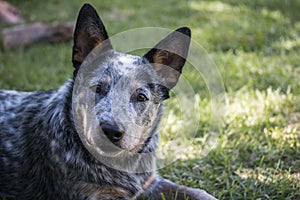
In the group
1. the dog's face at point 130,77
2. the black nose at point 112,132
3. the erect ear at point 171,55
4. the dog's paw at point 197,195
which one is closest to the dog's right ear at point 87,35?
the dog's face at point 130,77

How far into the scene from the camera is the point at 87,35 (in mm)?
3107

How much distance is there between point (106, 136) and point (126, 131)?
0.15 meters

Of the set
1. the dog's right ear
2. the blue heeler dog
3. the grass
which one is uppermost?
the dog's right ear

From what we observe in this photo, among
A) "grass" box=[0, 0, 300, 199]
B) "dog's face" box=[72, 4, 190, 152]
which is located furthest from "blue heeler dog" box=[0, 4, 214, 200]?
"grass" box=[0, 0, 300, 199]

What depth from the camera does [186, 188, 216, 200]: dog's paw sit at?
3147 mm

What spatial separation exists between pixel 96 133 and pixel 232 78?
9.74 feet

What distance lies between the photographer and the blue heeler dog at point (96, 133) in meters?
2.99

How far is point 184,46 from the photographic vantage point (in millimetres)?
3117

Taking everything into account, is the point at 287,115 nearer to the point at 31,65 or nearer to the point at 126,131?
the point at 126,131

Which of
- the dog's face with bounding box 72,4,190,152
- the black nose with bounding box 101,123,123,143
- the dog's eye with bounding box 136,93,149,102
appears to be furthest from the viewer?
the dog's eye with bounding box 136,93,149,102

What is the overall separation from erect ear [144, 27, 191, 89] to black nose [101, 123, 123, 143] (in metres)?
0.74

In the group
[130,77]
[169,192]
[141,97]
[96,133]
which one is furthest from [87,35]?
[169,192]

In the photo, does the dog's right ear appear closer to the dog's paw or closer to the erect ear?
the erect ear

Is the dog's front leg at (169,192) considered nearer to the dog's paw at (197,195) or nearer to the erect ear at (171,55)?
the dog's paw at (197,195)
